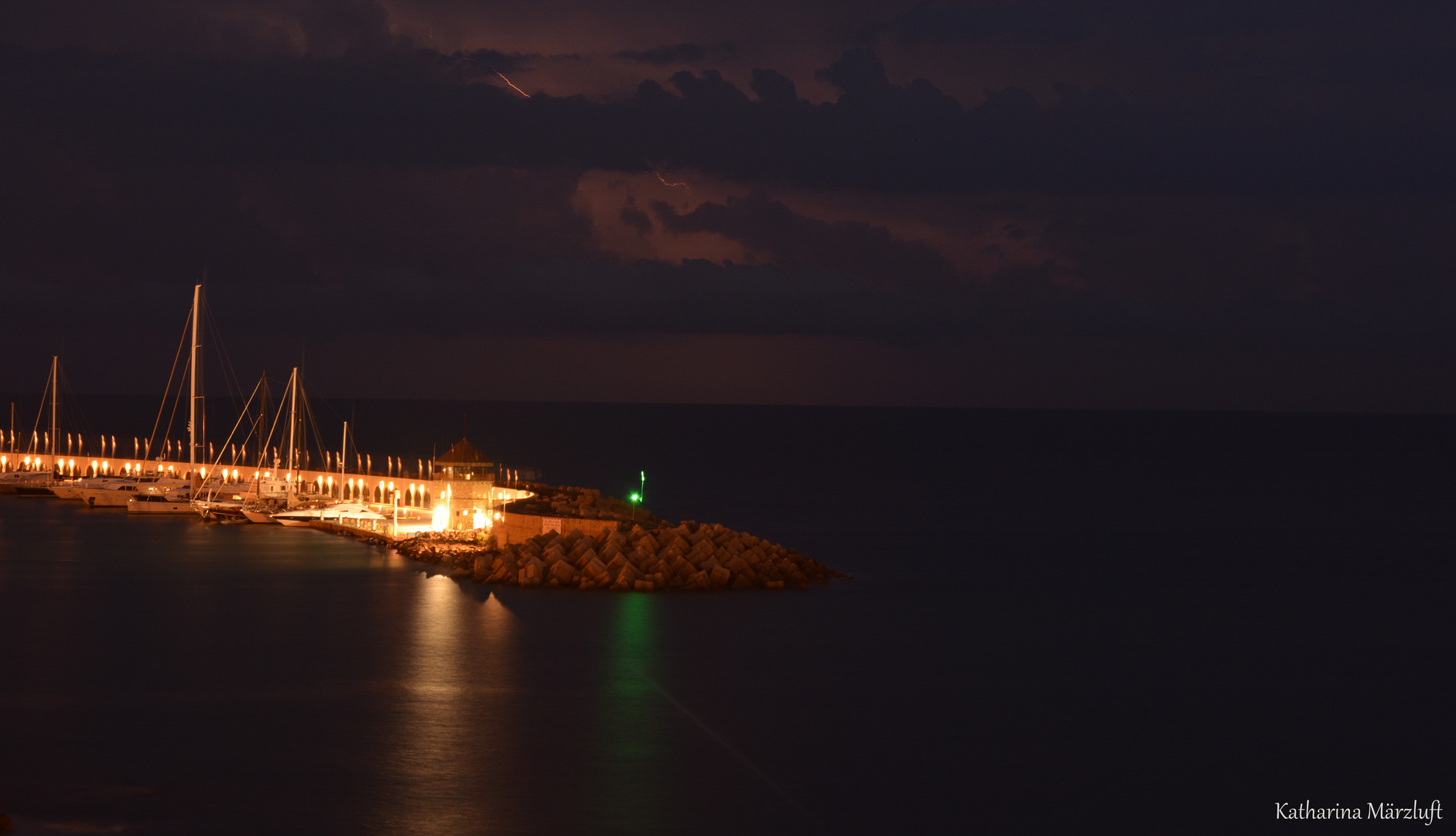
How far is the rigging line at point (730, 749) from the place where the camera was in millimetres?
25766

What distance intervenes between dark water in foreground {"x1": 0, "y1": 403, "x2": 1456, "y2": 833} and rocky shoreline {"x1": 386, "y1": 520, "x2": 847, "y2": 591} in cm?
114

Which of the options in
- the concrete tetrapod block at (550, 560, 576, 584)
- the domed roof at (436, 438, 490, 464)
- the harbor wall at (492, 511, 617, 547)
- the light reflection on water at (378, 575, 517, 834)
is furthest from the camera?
the domed roof at (436, 438, 490, 464)

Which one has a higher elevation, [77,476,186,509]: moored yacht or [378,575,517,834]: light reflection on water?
[77,476,186,509]: moored yacht

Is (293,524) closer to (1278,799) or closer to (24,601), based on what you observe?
(24,601)

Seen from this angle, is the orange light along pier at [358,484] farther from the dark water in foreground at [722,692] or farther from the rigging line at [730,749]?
the rigging line at [730,749]

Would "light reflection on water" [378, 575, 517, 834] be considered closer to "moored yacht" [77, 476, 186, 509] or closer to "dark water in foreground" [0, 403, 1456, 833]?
"dark water in foreground" [0, 403, 1456, 833]

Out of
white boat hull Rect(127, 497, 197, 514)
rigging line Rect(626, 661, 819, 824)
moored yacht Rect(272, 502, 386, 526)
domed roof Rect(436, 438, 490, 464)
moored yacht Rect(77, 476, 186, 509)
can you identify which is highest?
domed roof Rect(436, 438, 490, 464)

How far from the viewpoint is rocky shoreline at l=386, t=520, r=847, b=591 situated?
48.8 meters

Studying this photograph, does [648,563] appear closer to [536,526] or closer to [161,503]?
[536,526]

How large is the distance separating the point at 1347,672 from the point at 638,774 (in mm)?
23548

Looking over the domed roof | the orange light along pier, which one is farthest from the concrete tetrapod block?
the domed roof

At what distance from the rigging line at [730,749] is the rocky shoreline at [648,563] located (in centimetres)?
1162

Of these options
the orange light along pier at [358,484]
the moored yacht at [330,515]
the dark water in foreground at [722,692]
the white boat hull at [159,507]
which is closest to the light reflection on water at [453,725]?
the dark water in foreground at [722,692]

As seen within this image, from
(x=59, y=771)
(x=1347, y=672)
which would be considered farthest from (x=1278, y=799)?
(x=59, y=771)
